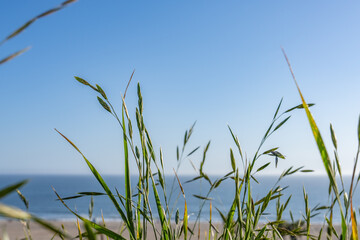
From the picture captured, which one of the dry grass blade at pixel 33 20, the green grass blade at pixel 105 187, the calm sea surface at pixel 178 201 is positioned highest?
the dry grass blade at pixel 33 20

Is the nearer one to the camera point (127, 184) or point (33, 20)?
point (33, 20)

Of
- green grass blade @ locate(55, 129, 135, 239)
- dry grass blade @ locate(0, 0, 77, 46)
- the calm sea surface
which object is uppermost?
dry grass blade @ locate(0, 0, 77, 46)

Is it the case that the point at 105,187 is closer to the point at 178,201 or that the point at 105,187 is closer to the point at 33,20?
the point at 33,20

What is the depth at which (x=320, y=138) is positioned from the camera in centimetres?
Result: 62

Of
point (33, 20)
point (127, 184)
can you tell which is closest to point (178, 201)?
point (127, 184)

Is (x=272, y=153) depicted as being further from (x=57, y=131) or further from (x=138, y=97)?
(x=57, y=131)

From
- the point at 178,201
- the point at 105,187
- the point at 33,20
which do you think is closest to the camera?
the point at 33,20

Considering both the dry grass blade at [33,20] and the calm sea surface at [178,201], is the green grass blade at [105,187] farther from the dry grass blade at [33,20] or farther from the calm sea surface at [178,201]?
the dry grass blade at [33,20]

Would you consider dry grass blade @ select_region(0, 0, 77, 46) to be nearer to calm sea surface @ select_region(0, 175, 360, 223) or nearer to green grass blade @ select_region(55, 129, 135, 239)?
calm sea surface @ select_region(0, 175, 360, 223)

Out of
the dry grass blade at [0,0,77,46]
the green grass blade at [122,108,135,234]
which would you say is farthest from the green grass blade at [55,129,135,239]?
the dry grass blade at [0,0,77,46]

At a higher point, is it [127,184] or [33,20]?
[33,20]

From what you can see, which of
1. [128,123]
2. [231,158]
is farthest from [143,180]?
[231,158]

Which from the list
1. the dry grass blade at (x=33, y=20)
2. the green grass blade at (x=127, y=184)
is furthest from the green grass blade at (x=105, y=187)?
the dry grass blade at (x=33, y=20)

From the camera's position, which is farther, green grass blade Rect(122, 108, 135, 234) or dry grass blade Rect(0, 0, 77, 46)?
green grass blade Rect(122, 108, 135, 234)
